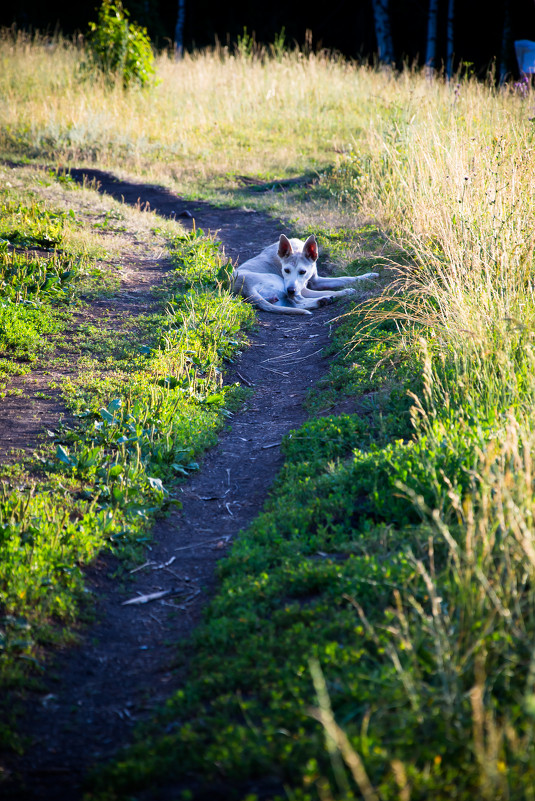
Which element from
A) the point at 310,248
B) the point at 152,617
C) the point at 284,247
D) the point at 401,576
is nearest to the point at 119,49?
the point at 284,247

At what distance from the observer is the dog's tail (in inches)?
296

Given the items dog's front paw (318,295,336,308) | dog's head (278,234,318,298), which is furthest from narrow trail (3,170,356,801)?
dog's head (278,234,318,298)

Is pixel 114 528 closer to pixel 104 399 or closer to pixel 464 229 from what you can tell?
pixel 104 399

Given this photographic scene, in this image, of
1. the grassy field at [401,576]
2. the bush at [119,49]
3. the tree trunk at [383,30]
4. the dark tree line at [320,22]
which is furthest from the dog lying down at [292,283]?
the dark tree line at [320,22]

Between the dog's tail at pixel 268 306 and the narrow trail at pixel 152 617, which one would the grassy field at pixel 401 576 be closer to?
the narrow trail at pixel 152 617

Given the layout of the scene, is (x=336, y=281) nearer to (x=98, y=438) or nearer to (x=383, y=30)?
(x=98, y=438)

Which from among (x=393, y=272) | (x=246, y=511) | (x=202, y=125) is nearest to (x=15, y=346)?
(x=246, y=511)

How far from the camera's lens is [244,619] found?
2.93 m

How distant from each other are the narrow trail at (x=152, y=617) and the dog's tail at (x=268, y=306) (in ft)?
5.22

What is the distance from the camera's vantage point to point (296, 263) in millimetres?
7891

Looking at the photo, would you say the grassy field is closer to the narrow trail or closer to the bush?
the narrow trail

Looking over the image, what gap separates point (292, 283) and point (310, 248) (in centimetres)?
52

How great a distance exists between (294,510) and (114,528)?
42.5 inches

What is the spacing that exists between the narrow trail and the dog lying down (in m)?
1.81
